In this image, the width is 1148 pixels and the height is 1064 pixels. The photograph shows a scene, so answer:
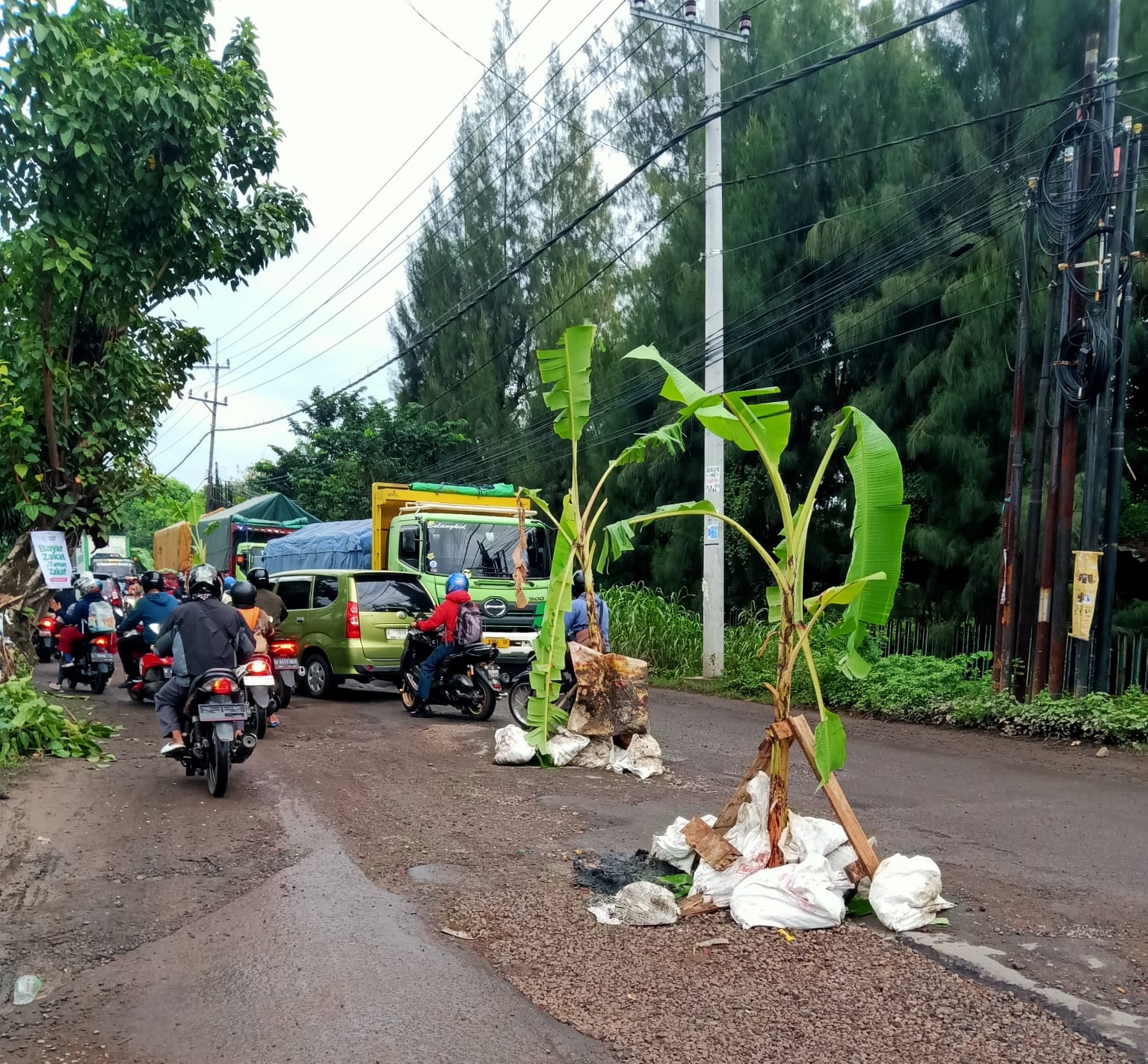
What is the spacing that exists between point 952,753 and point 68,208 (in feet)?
35.1

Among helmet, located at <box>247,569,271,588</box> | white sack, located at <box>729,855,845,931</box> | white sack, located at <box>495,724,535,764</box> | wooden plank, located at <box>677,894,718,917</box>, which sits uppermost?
helmet, located at <box>247,569,271,588</box>

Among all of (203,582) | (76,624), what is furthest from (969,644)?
(76,624)

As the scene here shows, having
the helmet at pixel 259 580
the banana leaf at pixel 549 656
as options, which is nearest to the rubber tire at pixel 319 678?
the helmet at pixel 259 580

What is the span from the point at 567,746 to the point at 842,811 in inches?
174

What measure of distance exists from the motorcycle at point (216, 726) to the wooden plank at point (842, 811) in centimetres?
448

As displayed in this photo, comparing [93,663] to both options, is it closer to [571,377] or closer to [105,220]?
[105,220]

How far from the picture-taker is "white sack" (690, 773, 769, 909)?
18.0 feet

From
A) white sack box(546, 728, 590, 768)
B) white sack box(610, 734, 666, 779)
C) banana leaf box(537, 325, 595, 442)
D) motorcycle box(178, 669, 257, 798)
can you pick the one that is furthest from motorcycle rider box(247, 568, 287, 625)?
banana leaf box(537, 325, 595, 442)

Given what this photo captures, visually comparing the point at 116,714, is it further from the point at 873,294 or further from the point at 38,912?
the point at 873,294

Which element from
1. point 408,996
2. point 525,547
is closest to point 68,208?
point 525,547

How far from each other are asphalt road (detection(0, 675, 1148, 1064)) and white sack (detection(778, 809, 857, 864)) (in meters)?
0.66

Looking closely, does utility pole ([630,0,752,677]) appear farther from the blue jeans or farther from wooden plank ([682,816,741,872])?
wooden plank ([682,816,741,872])

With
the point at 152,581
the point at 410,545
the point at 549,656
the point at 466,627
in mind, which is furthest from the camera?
the point at 410,545

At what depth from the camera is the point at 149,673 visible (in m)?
13.3
